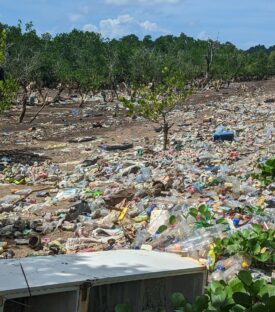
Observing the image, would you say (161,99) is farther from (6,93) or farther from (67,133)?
(67,133)

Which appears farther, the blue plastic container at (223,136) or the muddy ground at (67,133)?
the blue plastic container at (223,136)

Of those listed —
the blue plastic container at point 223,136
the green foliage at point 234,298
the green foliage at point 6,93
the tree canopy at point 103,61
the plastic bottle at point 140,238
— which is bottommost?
the plastic bottle at point 140,238

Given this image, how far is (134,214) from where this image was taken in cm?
710

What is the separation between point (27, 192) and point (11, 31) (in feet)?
122

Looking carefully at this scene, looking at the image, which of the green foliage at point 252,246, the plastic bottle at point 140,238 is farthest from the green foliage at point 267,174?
the green foliage at point 252,246

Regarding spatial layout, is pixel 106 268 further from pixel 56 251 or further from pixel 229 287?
pixel 56 251

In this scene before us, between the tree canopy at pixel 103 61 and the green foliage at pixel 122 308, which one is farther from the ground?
the tree canopy at pixel 103 61

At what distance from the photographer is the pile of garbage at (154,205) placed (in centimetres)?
516

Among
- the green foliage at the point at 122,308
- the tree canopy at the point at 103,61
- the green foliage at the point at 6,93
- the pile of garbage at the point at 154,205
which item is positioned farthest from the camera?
the tree canopy at the point at 103,61

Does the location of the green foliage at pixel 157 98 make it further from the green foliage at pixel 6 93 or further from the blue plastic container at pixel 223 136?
the green foliage at pixel 6 93

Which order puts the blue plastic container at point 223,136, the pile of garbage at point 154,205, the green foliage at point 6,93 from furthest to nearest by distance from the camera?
the blue plastic container at point 223,136
the green foliage at point 6,93
the pile of garbage at point 154,205

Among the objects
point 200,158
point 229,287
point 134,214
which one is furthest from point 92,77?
point 229,287

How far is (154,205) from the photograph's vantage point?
23.7 feet

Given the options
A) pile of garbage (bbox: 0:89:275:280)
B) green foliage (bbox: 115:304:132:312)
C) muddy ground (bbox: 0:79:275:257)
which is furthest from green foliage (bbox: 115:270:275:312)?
muddy ground (bbox: 0:79:275:257)
